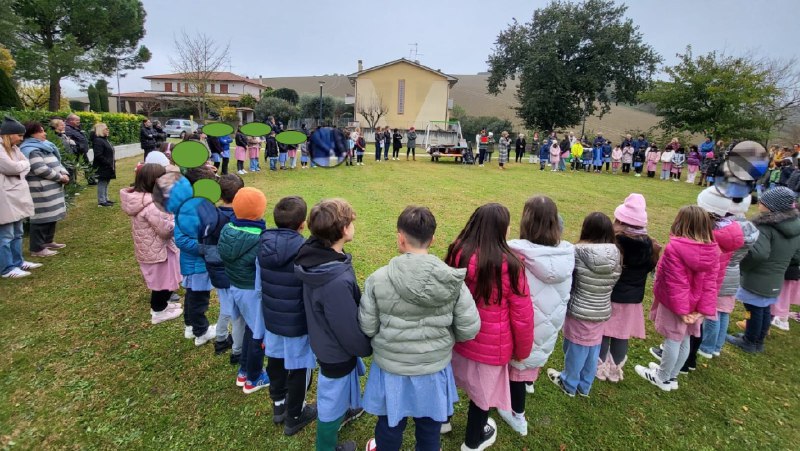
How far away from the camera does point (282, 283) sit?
6.75 ft

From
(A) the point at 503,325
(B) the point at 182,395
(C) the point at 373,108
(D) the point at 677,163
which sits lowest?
(B) the point at 182,395

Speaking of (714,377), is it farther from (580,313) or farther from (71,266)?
(71,266)

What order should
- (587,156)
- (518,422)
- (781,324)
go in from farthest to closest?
(587,156), (781,324), (518,422)

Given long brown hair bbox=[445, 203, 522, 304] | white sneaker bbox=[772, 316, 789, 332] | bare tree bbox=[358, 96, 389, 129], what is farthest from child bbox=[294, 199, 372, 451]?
bare tree bbox=[358, 96, 389, 129]

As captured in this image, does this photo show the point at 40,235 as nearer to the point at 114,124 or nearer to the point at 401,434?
the point at 401,434

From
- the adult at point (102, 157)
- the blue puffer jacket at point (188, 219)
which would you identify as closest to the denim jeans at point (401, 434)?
the blue puffer jacket at point (188, 219)

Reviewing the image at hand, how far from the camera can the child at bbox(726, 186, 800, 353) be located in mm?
3010

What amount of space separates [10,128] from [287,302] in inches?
164

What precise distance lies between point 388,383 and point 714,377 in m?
2.79

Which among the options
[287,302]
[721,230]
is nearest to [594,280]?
[721,230]

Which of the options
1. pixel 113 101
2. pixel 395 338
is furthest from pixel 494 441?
pixel 113 101

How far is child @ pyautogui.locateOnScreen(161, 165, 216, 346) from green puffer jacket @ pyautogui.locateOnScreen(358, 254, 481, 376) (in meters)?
1.46

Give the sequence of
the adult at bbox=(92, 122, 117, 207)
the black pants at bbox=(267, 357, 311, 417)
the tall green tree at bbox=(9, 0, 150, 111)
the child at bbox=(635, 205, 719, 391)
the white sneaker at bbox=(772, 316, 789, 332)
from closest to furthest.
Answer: the black pants at bbox=(267, 357, 311, 417)
the child at bbox=(635, 205, 719, 391)
the white sneaker at bbox=(772, 316, 789, 332)
the adult at bbox=(92, 122, 117, 207)
the tall green tree at bbox=(9, 0, 150, 111)

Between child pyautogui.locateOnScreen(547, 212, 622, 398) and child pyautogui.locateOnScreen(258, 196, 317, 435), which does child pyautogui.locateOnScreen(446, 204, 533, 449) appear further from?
child pyautogui.locateOnScreen(258, 196, 317, 435)
